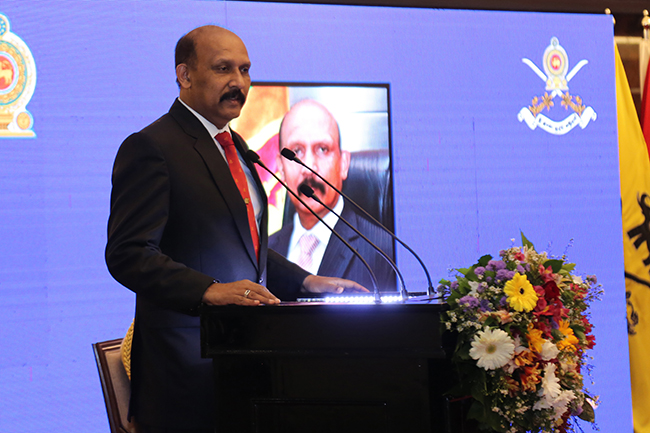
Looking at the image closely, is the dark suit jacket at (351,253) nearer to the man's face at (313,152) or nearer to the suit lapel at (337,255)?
the suit lapel at (337,255)

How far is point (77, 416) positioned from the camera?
3182 millimetres

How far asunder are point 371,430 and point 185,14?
2.78 meters

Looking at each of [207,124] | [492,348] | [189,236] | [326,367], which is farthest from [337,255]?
[326,367]

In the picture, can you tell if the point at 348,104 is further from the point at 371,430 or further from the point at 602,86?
the point at 371,430

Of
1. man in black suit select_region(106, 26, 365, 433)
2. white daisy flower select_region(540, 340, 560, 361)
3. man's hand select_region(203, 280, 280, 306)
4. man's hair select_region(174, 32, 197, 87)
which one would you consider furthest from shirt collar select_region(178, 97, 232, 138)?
white daisy flower select_region(540, 340, 560, 361)

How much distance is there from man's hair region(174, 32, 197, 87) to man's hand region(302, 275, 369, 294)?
747 millimetres

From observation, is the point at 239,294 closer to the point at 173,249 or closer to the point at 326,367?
the point at 326,367

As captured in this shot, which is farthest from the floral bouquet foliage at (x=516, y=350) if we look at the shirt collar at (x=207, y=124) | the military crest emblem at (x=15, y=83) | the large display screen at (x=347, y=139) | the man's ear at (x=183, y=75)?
the military crest emblem at (x=15, y=83)

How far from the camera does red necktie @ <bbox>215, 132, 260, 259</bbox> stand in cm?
182

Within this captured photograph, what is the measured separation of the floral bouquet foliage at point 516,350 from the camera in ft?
4.65

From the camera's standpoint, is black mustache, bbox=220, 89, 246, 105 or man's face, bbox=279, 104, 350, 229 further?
man's face, bbox=279, 104, 350, 229

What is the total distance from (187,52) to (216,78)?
6.3 inches

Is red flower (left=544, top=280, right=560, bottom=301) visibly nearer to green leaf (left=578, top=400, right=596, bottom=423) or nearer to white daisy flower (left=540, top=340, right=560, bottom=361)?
white daisy flower (left=540, top=340, right=560, bottom=361)

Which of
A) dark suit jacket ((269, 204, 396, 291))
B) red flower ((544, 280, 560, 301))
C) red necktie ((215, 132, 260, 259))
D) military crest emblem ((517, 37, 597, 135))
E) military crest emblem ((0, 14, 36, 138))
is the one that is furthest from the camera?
military crest emblem ((517, 37, 597, 135))
